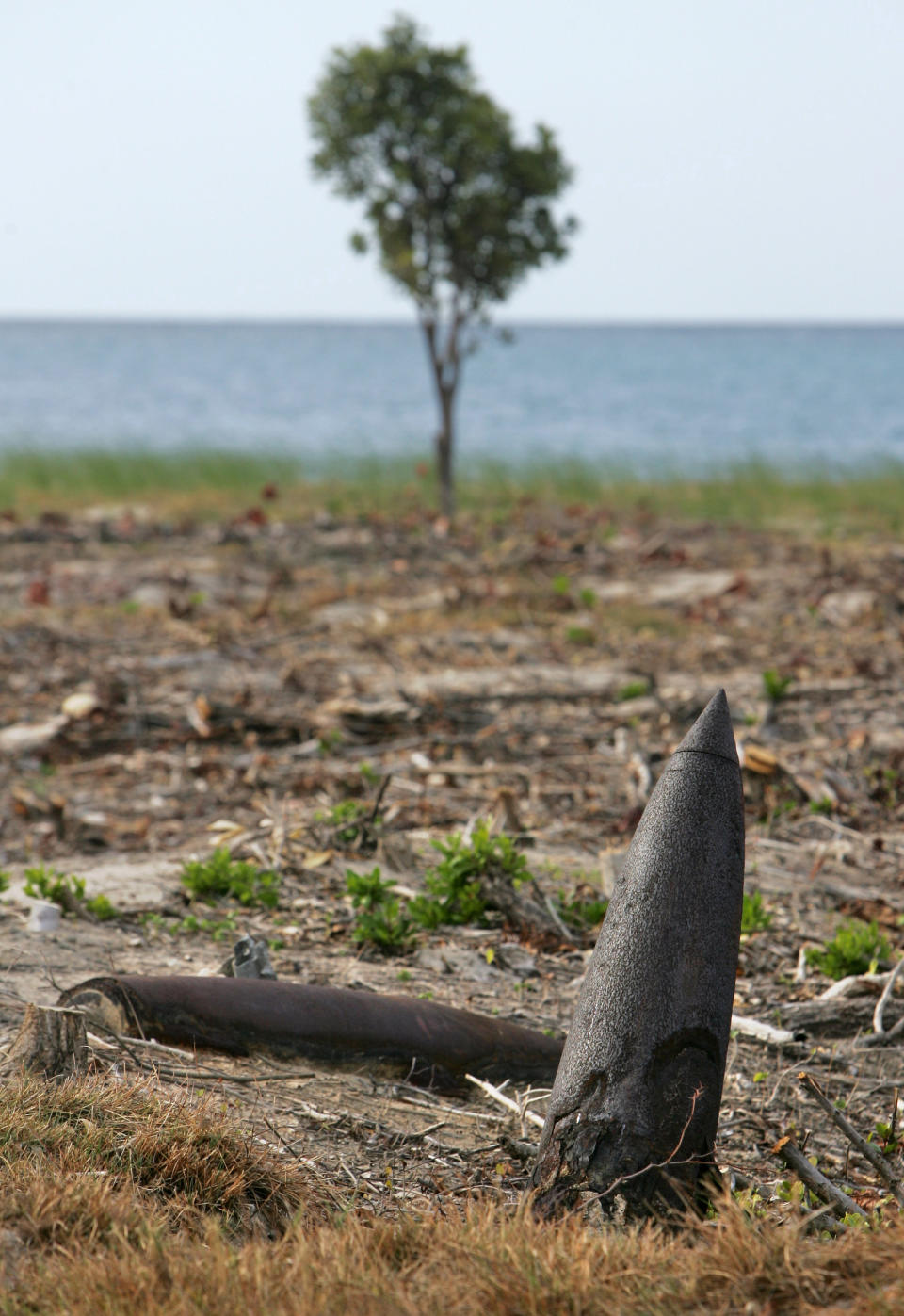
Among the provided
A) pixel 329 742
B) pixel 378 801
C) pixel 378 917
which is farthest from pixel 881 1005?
pixel 329 742

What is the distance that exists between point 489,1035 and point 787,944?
1698 mm

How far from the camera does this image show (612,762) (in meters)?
6.39

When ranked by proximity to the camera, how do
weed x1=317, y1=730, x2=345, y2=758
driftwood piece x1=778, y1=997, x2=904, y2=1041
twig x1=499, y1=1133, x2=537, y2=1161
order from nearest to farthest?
twig x1=499, y1=1133, x2=537, y2=1161
driftwood piece x1=778, y1=997, x2=904, y2=1041
weed x1=317, y1=730, x2=345, y2=758

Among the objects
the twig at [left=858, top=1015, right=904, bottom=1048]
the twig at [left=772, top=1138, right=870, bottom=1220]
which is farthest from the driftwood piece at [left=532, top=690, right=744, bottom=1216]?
the twig at [left=858, top=1015, right=904, bottom=1048]

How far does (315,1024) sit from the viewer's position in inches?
120

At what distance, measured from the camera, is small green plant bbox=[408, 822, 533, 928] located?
13.7 feet

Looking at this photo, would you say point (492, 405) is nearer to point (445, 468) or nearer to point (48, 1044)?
point (445, 468)

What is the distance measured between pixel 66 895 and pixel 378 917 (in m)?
1.16

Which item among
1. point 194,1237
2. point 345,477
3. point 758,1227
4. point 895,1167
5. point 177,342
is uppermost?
point 177,342

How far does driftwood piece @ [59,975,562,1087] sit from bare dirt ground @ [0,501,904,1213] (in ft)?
0.23

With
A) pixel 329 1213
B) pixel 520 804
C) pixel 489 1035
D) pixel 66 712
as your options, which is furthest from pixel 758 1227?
pixel 66 712

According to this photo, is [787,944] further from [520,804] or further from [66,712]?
[66,712]

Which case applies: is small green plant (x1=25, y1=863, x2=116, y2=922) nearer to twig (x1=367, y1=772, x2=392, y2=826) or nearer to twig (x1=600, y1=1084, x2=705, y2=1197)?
twig (x1=367, y1=772, x2=392, y2=826)

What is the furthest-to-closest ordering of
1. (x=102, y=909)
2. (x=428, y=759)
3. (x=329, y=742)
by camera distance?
(x=329, y=742), (x=428, y=759), (x=102, y=909)
